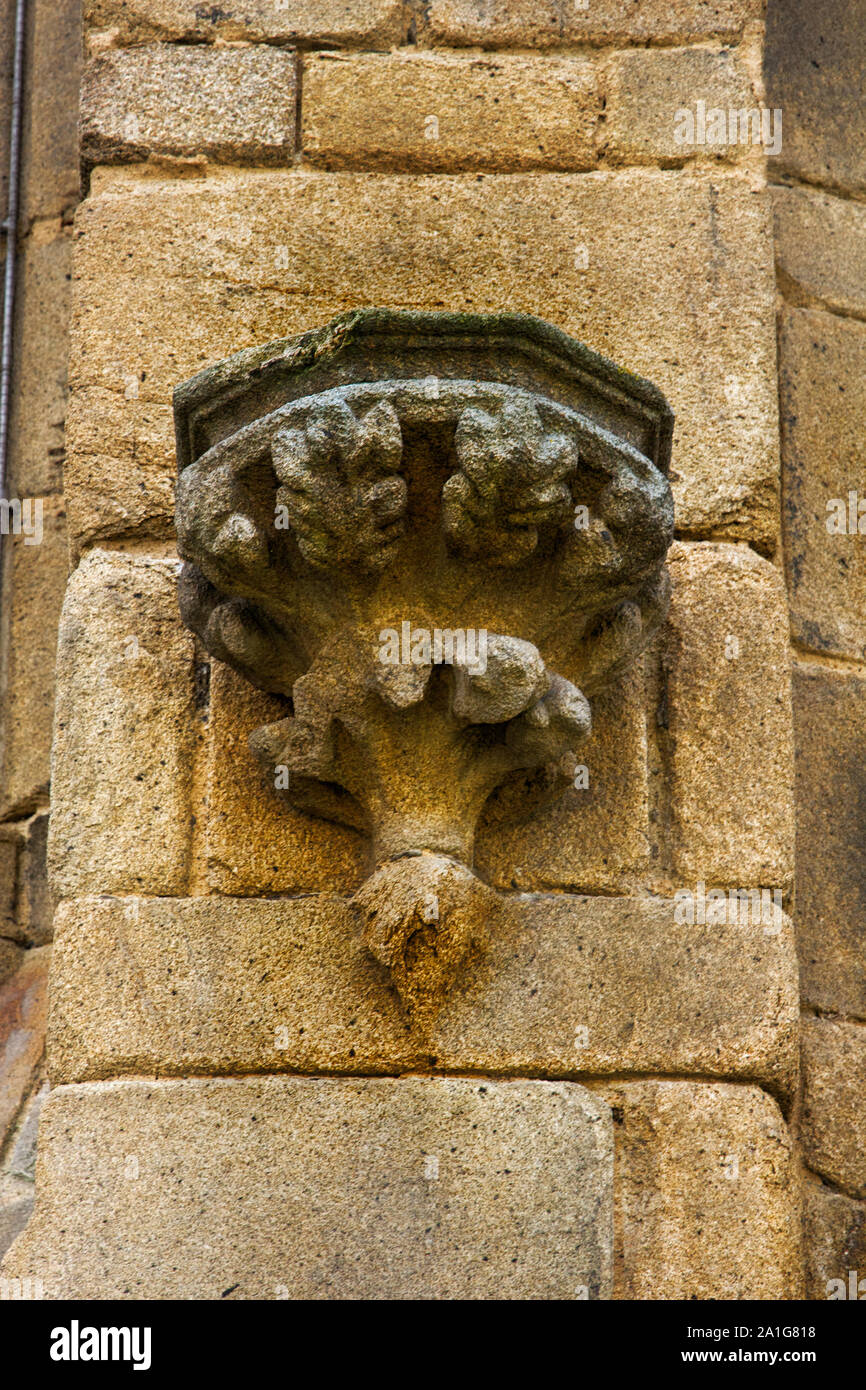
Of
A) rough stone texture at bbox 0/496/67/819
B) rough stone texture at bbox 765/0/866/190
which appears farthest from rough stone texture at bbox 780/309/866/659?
rough stone texture at bbox 0/496/67/819

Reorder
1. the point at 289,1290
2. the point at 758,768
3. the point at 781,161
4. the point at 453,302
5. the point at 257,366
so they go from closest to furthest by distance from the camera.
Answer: the point at 289,1290 < the point at 257,366 < the point at 758,768 < the point at 453,302 < the point at 781,161

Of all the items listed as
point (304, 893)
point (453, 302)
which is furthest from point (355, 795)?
point (453, 302)

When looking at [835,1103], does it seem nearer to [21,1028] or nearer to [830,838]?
[830,838]

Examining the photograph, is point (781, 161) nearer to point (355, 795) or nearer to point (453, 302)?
point (453, 302)

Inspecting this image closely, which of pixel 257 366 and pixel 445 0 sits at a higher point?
pixel 445 0

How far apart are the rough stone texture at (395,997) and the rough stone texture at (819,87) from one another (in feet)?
5.83

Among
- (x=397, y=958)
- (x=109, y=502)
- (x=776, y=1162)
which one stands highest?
(x=109, y=502)

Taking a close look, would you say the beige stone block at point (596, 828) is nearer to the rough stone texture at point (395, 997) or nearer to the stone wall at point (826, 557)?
the rough stone texture at point (395, 997)

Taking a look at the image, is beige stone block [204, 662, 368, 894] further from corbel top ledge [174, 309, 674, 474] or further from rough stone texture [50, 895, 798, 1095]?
corbel top ledge [174, 309, 674, 474]

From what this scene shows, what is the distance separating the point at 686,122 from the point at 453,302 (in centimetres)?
57

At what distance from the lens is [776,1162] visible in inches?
104

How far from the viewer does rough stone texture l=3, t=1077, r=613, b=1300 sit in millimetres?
2490

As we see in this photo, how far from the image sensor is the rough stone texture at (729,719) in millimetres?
2832

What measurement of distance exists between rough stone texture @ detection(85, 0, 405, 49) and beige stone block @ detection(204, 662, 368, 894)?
51.3 inches
